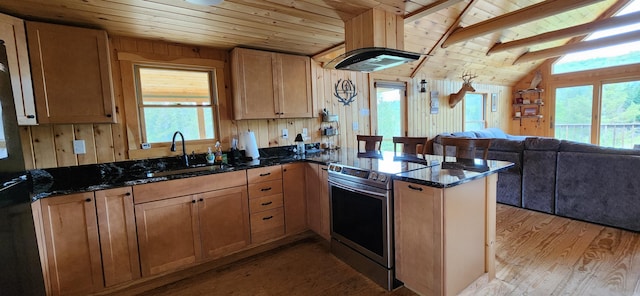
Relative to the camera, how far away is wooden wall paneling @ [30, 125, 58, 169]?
7.28ft

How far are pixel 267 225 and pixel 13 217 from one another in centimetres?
176

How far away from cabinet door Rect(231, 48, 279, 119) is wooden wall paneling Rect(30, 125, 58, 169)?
1.53m

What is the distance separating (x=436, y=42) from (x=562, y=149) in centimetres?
218

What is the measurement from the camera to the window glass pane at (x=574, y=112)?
6.39 metres

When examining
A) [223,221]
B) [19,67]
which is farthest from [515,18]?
[19,67]

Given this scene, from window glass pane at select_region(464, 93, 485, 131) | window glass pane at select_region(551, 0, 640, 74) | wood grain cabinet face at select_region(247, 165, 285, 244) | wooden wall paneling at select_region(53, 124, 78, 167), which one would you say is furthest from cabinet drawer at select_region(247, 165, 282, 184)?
window glass pane at select_region(551, 0, 640, 74)

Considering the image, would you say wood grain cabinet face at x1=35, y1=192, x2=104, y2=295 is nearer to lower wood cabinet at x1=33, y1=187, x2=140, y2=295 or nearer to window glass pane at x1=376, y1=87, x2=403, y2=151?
lower wood cabinet at x1=33, y1=187, x2=140, y2=295

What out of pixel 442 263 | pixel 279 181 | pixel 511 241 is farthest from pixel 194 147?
pixel 511 241

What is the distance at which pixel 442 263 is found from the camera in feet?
5.76

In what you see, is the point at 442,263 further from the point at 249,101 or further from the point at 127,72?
the point at 127,72

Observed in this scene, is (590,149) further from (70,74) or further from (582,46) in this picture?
(70,74)

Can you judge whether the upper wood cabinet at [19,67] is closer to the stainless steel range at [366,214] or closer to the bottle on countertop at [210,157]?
the bottle on countertop at [210,157]

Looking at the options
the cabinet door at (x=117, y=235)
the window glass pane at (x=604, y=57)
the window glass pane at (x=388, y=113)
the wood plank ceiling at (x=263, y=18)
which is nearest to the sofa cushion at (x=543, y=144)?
the wood plank ceiling at (x=263, y=18)

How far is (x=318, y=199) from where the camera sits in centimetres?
284
